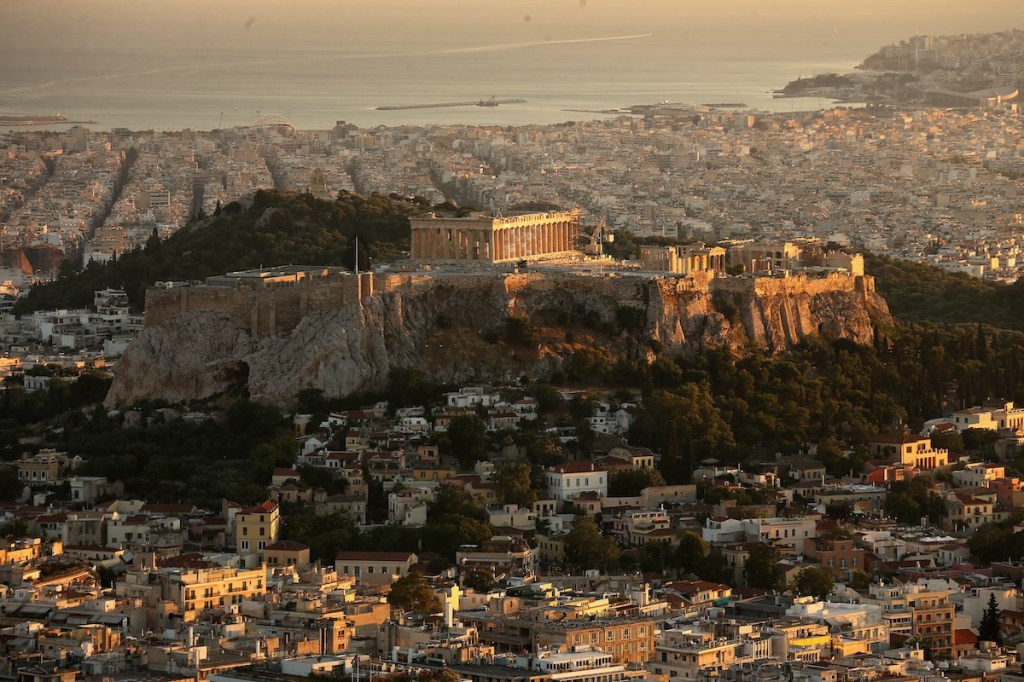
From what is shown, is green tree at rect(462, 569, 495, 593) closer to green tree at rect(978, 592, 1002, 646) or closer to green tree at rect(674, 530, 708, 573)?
green tree at rect(674, 530, 708, 573)

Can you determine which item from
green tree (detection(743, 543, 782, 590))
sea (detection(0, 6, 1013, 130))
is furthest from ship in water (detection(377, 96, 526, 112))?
green tree (detection(743, 543, 782, 590))

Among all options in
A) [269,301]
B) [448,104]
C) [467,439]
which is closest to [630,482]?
[467,439]

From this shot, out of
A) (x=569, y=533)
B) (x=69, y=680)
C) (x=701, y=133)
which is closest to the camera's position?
(x=69, y=680)

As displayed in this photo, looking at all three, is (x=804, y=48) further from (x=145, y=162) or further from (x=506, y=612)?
(x=506, y=612)

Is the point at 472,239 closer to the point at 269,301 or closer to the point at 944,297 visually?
the point at 269,301

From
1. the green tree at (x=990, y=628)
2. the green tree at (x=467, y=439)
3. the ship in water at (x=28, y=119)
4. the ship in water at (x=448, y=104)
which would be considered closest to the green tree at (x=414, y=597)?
the green tree at (x=990, y=628)

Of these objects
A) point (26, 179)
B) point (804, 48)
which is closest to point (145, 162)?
point (26, 179)

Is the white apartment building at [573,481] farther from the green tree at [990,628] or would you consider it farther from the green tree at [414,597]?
the green tree at [990,628]
